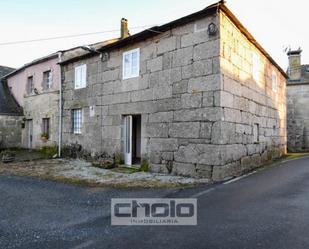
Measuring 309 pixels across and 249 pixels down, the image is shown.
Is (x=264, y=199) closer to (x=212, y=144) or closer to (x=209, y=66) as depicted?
(x=212, y=144)

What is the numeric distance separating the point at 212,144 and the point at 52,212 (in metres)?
4.41

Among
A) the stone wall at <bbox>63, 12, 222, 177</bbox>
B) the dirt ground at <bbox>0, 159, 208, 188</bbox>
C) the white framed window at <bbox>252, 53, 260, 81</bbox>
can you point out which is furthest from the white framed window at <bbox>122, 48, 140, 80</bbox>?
the white framed window at <bbox>252, 53, 260, 81</bbox>

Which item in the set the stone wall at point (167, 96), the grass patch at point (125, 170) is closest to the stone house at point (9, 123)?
the stone wall at point (167, 96)

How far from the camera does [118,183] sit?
22.0ft

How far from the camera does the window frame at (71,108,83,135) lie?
11.7 meters

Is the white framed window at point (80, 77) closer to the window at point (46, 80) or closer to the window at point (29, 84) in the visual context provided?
the window at point (46, 80)

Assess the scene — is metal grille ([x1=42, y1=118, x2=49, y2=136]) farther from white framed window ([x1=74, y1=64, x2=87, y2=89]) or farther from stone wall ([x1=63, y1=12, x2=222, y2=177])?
stone wall ([x1=63, y1=12, x2=222, y2=177])

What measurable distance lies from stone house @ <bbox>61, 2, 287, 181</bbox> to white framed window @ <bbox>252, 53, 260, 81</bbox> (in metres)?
0.04

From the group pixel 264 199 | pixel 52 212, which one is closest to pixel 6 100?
pixel 52 212

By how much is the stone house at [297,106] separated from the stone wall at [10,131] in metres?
18.4

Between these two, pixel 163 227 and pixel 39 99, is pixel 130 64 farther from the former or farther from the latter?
pixel 39 99

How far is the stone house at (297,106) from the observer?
1659 centimetres

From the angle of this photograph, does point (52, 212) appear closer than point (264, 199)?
Yes

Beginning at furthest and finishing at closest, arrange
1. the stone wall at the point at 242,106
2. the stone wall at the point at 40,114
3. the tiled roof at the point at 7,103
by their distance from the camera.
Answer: the tiled roof at the point at 7,103 → the stone wall at the point at 40,114 → the stone wall at the point at 242,106
